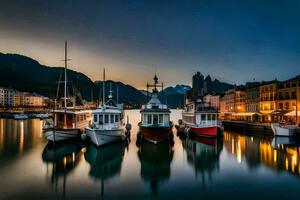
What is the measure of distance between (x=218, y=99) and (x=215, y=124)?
7527 centimetres

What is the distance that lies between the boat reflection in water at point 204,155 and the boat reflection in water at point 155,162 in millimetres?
2435

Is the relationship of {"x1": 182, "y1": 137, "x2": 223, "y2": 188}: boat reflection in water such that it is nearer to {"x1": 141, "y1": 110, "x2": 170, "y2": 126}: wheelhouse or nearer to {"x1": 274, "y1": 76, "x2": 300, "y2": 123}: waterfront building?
{"x1": 141, "y1": 110, "x2": 170, "y2": 126}: wheelhouse

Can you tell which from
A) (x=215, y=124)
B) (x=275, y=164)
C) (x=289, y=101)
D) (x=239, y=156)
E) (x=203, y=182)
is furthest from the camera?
(x=289, y=101)

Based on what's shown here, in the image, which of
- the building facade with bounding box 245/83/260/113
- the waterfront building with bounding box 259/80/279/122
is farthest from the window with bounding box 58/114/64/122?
the building facade with bounding box 245/83/260/113

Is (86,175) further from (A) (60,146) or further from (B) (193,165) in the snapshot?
(A) (60,146)

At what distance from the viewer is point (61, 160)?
29594 millimetres

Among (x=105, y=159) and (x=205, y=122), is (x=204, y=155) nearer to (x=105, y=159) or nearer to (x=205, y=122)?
(x=105, y=159)

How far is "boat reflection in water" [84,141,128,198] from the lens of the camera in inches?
948

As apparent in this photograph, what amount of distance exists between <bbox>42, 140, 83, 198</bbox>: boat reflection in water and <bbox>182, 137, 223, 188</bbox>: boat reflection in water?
10.4 metres

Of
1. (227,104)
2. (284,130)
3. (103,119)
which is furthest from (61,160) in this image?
(227,104)

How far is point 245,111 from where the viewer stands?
9006cm

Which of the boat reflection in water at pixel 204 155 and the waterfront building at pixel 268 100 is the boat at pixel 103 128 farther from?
the waterfront building at pixel 268 100

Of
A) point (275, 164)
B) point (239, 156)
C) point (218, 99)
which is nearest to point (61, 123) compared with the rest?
point (239, 156)

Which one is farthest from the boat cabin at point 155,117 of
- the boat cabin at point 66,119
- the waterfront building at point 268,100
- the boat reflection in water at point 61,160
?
the waterfront building at point 268,100
